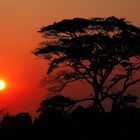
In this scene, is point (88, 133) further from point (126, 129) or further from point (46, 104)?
point (46, 104)

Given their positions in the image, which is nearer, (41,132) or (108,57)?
(41,132)

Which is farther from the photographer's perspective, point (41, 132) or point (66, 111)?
point (66, 111)

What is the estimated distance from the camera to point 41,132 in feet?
156

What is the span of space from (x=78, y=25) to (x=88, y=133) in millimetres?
11016

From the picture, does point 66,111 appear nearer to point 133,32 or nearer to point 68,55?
point 68,55

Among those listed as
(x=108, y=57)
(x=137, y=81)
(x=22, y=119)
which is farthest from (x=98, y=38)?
(x=22, y=119)

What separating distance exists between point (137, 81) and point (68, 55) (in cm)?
686

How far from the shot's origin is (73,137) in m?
45.1

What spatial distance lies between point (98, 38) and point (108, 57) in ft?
6.61

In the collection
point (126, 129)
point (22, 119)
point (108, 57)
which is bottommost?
point (126, 129)

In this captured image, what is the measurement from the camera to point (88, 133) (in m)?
45.3

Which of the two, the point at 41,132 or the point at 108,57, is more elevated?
the point at 108,57

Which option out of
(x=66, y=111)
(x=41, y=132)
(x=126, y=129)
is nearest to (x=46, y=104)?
(x=66, y=111)

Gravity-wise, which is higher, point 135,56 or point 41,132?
point 135,56
